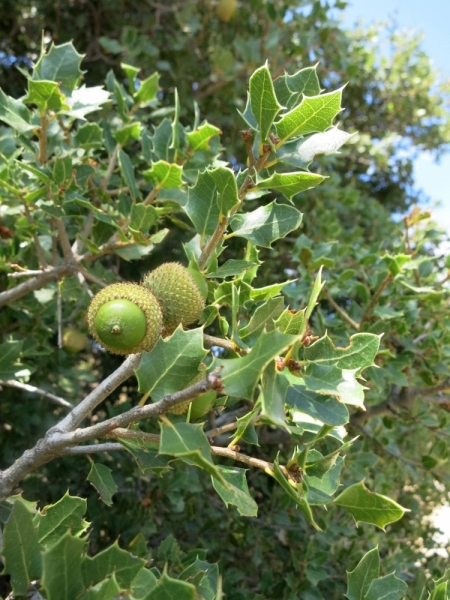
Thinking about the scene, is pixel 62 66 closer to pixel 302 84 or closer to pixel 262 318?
pixel 302 84

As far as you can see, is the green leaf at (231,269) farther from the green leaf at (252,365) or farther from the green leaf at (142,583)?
the green leaf at (142,583)

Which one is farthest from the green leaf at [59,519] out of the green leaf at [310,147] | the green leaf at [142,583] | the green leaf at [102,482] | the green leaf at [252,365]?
the green leaf at [310,147]

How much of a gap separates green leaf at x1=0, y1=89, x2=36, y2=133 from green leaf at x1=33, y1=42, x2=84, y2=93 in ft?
0.46

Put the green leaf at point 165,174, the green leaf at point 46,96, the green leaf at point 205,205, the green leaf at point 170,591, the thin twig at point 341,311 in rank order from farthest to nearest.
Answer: the thin twig at point 341,311 < the green leaf at point 165,174 < the green leaf at point 46,96 < the green leaf at point 205,205 < the green leaf at point 170,591

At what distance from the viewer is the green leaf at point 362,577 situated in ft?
3.99

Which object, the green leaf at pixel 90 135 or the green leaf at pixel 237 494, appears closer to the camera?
the green leaf at pixel 237 494

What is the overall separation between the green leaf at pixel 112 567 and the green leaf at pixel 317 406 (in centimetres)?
40

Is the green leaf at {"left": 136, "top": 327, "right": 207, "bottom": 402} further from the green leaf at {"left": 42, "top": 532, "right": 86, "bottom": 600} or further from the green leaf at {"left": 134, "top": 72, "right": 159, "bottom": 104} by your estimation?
the green leaf at {"left": 134, "top": 72, "right": 159, "bottom": 104}

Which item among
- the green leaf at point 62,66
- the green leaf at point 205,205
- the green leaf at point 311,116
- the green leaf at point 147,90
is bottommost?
the green leaf at point 205,205

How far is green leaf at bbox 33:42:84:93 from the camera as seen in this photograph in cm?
188

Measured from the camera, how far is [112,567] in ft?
3.25

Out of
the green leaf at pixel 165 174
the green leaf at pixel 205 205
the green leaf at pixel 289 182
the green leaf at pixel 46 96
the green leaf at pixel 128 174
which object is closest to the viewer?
the green leaf at pixel 289 182

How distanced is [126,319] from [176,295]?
14cm

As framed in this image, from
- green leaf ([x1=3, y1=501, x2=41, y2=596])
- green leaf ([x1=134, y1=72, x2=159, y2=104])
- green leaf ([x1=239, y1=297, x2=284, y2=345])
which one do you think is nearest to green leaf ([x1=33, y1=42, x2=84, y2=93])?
green leaf ([x1=134, y1=72, x2=159, y2=104])
